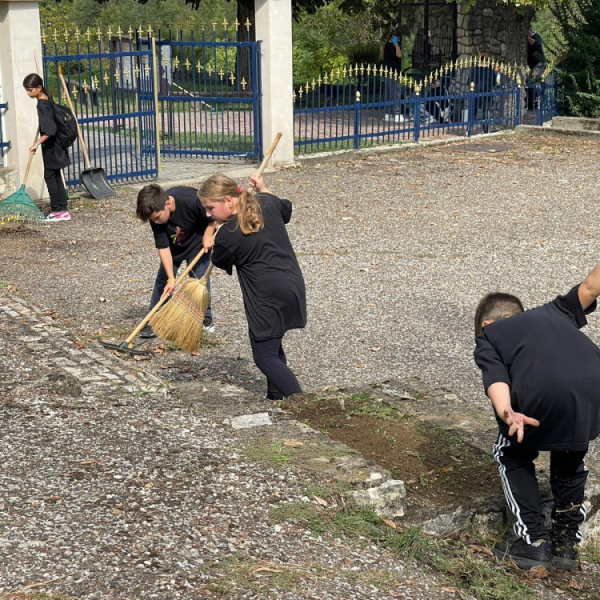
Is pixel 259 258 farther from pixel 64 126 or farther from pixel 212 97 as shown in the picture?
pixel 212 97

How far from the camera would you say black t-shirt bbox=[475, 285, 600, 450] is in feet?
13.7

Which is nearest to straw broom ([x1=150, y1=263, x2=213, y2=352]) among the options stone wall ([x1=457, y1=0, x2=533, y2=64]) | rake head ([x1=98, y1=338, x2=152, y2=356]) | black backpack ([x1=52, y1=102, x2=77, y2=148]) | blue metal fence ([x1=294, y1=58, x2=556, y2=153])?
rake head ([x1=98, y1=338, x2=152, y2=356])

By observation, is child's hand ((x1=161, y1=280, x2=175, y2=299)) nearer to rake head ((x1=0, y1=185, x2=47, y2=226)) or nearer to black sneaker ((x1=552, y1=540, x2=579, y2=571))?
black sneaker ((x1=552, y1=540, x2=579, y2=571))

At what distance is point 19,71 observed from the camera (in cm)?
1242

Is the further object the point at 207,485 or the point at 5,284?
the point at 5,284

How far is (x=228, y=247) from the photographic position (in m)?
5.60

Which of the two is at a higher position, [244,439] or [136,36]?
[136,36]

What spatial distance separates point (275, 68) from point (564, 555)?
1154 cm

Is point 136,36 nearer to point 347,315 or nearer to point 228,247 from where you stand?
point 347,315

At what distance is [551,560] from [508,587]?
0.44 metres

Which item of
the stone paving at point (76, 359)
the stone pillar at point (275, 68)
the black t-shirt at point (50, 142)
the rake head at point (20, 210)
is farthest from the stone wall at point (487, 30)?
the stone paving at point (76, 359)

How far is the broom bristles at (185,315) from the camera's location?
6.69m

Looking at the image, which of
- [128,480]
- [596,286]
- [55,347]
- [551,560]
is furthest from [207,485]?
[55,347]

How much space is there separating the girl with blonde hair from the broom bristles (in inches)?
39.0
